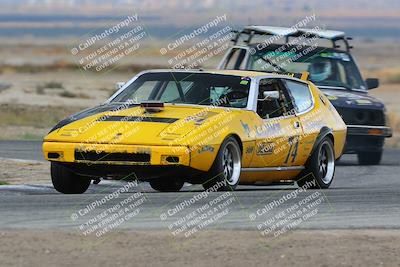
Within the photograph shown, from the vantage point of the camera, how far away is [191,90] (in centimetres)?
1384

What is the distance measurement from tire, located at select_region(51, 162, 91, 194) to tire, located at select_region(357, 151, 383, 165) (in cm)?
812

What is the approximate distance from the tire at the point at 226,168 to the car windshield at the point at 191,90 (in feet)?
2.67

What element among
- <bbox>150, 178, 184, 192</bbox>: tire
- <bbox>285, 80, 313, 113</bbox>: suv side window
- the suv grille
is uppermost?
<bbox>285, 80, 313, 113</bbox>: suv side window

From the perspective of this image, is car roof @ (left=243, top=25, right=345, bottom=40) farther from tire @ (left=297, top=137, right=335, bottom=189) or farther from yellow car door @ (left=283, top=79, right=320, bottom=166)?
tire @ (left=297, top=137, right=335, bottom=189)

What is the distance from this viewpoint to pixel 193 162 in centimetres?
1241

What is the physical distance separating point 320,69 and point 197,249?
12.1 m

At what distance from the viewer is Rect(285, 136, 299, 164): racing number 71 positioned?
1420cm

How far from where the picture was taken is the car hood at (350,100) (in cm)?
1962

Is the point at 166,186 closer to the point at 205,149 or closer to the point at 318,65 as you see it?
the point at 205,149

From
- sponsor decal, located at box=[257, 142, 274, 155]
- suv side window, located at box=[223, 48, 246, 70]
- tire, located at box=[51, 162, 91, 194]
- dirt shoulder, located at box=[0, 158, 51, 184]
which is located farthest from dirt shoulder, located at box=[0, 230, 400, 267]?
suv side window, located at box=[223, 48, 246, 70]

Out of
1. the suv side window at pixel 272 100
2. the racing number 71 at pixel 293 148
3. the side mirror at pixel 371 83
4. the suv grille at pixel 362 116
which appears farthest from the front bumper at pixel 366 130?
the racing number 71 at pixel 293 148

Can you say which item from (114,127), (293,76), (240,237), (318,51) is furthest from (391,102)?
(240,237)

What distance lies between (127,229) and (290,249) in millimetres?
1394

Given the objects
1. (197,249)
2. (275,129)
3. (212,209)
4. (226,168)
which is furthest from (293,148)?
(197,249)
